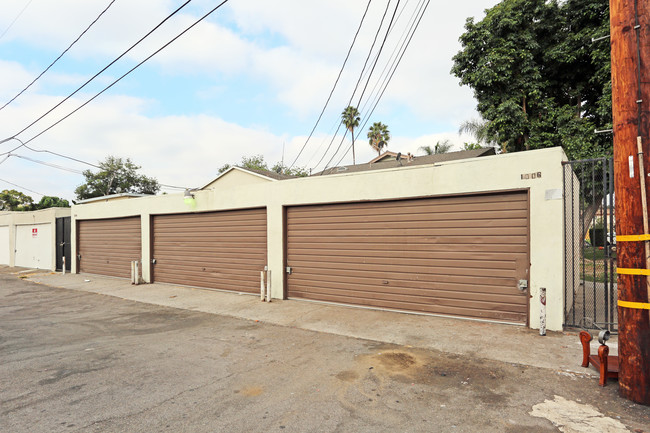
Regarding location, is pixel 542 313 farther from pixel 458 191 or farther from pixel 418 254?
pixel 458 191

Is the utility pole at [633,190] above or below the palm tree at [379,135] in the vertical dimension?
below

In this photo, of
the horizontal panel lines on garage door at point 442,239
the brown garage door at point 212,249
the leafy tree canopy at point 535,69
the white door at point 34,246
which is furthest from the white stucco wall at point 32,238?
Answer: the leafy tree canopy at point 535,69

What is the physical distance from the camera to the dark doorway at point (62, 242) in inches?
680

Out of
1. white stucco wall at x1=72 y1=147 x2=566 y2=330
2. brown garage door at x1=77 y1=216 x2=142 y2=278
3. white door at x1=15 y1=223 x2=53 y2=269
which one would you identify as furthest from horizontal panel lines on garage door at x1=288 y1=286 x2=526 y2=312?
white door at x1=15 y1=223 x2=53 y2=269

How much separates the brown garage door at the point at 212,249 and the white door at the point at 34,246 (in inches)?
391

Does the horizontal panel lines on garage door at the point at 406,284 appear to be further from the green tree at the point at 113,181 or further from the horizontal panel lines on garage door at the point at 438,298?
the green tree at the point at 113,181

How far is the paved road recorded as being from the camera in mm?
3389

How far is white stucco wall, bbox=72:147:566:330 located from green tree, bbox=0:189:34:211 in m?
53.0

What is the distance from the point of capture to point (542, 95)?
16.4m

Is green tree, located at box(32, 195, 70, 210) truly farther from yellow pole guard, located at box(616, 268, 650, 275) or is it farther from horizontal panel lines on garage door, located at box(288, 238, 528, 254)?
yellow pole guard, located at box(616, 268, 650, 275)

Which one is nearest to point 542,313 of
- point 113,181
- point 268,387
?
A: point 268,387

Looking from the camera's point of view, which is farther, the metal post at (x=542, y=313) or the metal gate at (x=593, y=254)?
the metal post at (x=542, y=313)

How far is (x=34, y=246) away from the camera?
19.7 meters

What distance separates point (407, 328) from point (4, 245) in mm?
27075
